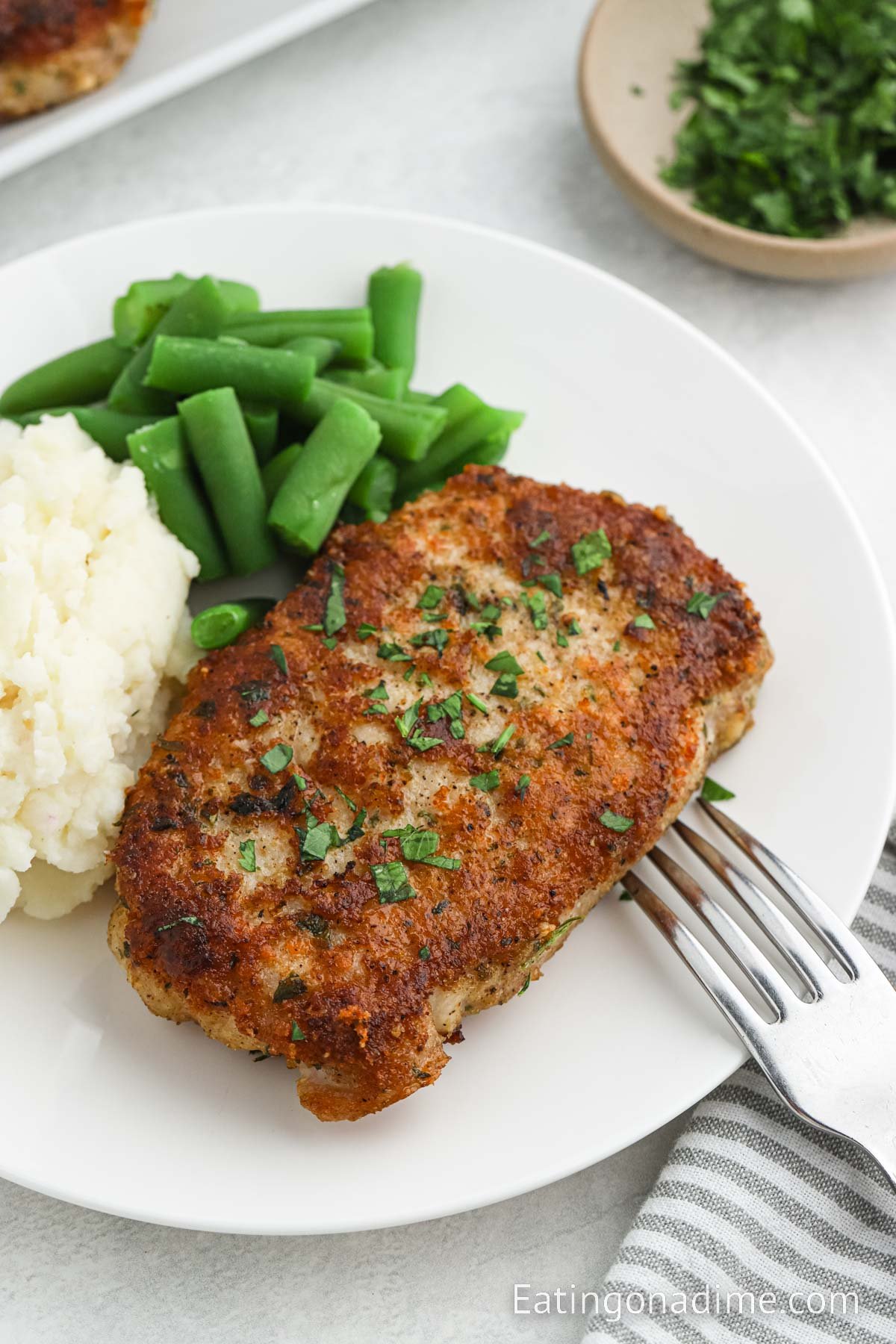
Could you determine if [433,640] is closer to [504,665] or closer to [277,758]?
[504,665]

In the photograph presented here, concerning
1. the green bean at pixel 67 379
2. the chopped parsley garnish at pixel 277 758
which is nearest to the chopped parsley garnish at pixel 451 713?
the chopped parsley garnish at pixel 277 758

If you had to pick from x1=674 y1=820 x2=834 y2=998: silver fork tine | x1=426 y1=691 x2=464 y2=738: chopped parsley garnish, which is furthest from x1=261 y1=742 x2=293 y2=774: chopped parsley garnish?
x1=674 y1=820 x2=834 y2=998: silver fork tine

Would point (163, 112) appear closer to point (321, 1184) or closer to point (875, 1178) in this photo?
point (321, 1184)

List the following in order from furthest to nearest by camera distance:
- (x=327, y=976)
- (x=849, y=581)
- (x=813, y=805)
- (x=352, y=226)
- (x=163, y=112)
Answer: (x=163, y=112), (x=352, y=226), (x=849, y=581), (x=813, y=805), (x=327, y=976)

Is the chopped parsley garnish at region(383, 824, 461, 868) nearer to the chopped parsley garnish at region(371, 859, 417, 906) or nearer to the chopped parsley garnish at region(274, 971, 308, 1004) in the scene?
the chopped parsley garnish at region(371, 859, 417, 906)

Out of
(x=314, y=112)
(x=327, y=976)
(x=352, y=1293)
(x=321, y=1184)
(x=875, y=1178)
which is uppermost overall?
(x=314, y=112)

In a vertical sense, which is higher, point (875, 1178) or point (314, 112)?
point (314, 112)

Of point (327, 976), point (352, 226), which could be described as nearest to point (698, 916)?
point (327, 976)
